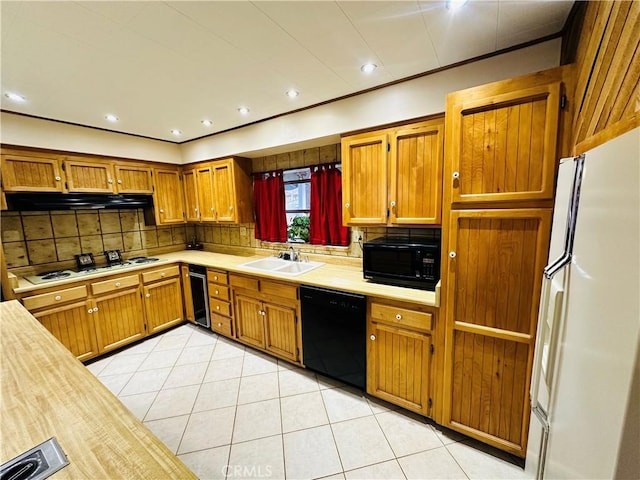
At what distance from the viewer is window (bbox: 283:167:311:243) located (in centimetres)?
300

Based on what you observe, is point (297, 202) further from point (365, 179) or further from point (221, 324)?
point (221, 324)

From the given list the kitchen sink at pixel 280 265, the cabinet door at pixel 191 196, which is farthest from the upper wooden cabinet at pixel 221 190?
the kitchen sink at pixel 280 265

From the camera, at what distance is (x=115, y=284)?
9.14 feet

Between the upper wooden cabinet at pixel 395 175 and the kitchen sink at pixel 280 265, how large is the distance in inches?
33.3

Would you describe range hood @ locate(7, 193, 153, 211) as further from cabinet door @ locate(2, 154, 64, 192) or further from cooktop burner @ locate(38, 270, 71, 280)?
cooktop burner @ locate(38, 270, 71, 280)

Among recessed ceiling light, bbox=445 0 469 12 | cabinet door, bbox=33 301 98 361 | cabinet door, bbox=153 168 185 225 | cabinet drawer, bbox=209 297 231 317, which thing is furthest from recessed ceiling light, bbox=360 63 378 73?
cabinet door, bbox=33 301 98 361

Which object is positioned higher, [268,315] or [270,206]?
[270,206]

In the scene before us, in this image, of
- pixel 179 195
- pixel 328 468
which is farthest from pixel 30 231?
pixel 328 468

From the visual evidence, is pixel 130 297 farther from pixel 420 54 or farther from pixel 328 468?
pixel 420 54

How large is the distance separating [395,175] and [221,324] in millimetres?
2561

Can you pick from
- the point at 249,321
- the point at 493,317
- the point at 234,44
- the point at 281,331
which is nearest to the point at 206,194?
the point at 249,321

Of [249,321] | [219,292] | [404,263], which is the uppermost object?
[404,263]

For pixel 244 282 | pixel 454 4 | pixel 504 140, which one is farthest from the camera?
pixel 244 282

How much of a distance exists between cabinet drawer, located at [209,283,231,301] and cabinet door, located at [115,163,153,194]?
156 centimetres
